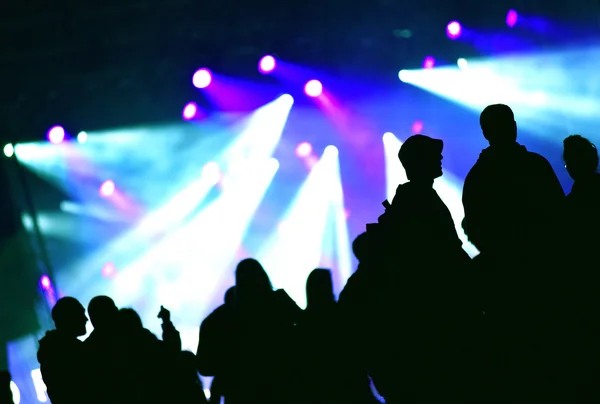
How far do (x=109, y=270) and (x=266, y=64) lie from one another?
459 cm

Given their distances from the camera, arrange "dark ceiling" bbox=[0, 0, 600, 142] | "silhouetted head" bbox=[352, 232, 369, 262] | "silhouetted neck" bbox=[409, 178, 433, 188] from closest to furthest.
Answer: "silhouetted neck" bbox=[409, 178, 433, 188] → "silhouetted head" bbox=[352, 232, 369, 262] → "dark ceiling" bbox=[0, 0, 600, 142]

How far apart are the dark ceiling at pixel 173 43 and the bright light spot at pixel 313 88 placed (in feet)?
1.18

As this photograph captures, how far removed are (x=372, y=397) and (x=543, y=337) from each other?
3.42 feet

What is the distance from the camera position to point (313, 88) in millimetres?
11047

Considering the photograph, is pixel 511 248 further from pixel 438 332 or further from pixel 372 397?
pixel 372 397

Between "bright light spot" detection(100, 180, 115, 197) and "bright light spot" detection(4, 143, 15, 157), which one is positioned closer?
"bright light spot" detection(4, 143, 15, 157)

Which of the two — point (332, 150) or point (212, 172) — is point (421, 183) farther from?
point (212, 172)

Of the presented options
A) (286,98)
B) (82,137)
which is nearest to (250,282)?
(286,98)

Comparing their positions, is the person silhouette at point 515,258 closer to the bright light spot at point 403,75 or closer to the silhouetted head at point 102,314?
the silhouetted head at point 102,314

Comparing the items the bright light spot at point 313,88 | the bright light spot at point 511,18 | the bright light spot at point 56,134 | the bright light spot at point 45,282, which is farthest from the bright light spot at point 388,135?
the bright light spot at point 45,282

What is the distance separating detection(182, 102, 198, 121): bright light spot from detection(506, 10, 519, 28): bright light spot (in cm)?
506

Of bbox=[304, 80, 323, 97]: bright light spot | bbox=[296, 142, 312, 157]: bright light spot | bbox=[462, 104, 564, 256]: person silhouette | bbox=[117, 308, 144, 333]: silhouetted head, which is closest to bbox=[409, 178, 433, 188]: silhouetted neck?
bbox=[462, 104, 564, 256]: person silhouette

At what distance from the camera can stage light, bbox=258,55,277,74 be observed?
34.6 feet

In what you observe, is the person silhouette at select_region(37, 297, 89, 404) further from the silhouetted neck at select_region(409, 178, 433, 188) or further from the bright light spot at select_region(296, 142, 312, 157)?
the bright light spot at select_region(296, 142, 312, 157)
